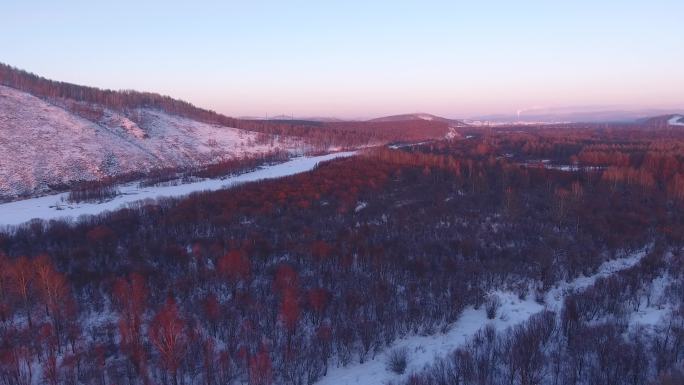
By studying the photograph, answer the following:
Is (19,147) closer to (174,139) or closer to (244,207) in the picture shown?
(174,139)

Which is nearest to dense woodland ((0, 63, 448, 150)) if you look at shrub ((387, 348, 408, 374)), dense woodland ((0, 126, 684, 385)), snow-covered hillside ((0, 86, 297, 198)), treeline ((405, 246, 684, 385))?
snow-covered hillside ((0, 86, 297, 198))

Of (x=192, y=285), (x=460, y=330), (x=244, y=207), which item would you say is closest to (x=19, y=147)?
(x=244, y=207)

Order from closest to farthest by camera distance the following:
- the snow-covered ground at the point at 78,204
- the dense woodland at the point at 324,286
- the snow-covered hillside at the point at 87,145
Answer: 1. the dense woodland at the point at 324,286
2. the snow-covered ground at the point at 78,204
3. the snow-covered hillside at the point at 87,145

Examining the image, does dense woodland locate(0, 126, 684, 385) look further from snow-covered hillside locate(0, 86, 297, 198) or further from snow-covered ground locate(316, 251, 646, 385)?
snow-covered hillside locate(0, 86, 297, 198)

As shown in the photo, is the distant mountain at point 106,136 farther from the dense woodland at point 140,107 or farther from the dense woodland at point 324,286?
the dense woodland at point 324,286

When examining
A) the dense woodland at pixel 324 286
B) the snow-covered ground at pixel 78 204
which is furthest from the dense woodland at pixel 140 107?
the dense woodland at pixel 324 286

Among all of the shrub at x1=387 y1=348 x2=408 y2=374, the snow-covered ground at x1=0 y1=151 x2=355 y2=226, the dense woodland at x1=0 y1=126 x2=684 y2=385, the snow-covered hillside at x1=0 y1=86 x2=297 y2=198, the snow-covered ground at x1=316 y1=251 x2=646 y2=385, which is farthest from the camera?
the snow-covered hillside at x1=0 y1=86 x2=297 y2=198
